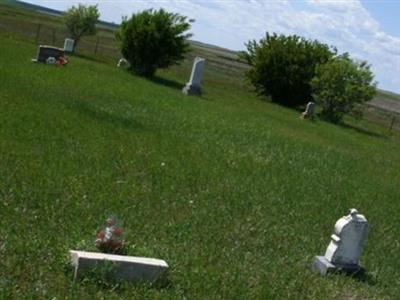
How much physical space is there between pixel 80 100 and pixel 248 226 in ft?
32.1

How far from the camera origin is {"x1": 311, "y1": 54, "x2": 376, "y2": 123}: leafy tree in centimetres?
3481

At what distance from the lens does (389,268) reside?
8898 mm

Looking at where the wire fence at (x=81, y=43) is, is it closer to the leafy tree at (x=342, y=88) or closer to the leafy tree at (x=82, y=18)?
the leafy tree at (x=82, y=18)

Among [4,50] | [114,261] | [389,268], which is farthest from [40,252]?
[4,50]

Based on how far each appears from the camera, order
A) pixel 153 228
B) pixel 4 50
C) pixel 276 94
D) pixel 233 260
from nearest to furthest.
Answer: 1. pixel 233 260
2. pixel 153 228
3. pixel 4 50
4. pixel 276 94

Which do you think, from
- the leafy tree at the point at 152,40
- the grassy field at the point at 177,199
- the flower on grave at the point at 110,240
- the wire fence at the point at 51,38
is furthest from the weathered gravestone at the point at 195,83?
the flower on grave at the point at 110,240

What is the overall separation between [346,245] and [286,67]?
32.4 meters

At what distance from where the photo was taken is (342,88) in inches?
1372

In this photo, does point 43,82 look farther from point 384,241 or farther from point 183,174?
point 384,241

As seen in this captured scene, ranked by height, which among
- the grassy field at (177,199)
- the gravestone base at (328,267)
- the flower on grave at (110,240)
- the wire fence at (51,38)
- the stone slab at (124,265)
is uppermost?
the flower on grave at (110,240)

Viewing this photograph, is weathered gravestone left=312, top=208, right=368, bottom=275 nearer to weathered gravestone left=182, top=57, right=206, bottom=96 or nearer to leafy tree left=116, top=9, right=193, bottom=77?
weathered gravestone left=182, top=57, right=206, bottom=96

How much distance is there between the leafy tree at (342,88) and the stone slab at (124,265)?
97.1ft

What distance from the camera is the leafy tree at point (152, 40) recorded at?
33.8 meters

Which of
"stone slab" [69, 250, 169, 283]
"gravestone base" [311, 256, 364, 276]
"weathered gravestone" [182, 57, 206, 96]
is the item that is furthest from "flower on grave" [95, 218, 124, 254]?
"weathered gravestone" [182, 57, 206, 96]
